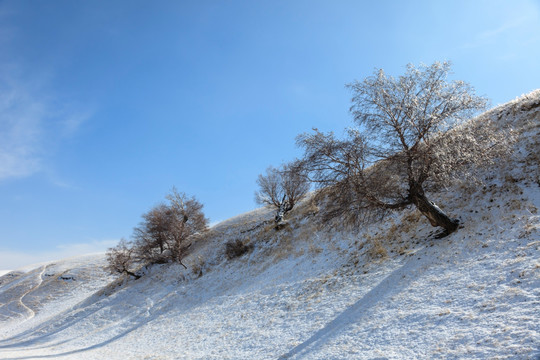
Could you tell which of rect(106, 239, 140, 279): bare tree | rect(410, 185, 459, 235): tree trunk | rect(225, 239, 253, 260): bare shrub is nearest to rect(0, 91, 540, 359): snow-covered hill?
rect(410, 185, 459, 235): tree trunk

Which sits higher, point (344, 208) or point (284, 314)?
point (344, 208)

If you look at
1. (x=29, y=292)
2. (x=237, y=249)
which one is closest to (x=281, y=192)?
(x=237, y=249)

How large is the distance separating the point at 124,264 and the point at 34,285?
2418 cm

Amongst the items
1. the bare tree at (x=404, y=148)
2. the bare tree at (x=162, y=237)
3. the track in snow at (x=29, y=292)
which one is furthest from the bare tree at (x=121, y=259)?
the bare tree at (x=404, y=148)

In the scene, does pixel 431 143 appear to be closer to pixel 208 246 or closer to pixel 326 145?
pixel 326 145

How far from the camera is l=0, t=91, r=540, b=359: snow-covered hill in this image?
25.2 ft

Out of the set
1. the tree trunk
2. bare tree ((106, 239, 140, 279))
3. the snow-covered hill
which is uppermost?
bare tree ((106, 239, 140, 279))

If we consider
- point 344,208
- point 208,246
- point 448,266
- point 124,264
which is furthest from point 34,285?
point 448,266

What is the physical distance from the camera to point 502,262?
31.7 feet

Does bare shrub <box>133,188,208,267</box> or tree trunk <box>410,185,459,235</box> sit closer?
tree trunk <box>410,185,459,235</box>

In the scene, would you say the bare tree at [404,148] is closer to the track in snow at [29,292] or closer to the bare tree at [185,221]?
the bare tree at [185,221]

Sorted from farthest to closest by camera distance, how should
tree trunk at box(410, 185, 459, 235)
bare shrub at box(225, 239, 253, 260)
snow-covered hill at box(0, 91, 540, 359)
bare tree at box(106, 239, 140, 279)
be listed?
bare tree at box(106, 239, 140, 279) → bare shrub at box(225, 239, 253, 260) → tree trunk at box(410, 185, 459, 235) → snow-covered hill at box(0, 91, 540, 359)

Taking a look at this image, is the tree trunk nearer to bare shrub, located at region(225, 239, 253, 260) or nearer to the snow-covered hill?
the snow-covered hill

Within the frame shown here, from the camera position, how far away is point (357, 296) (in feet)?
39.2
